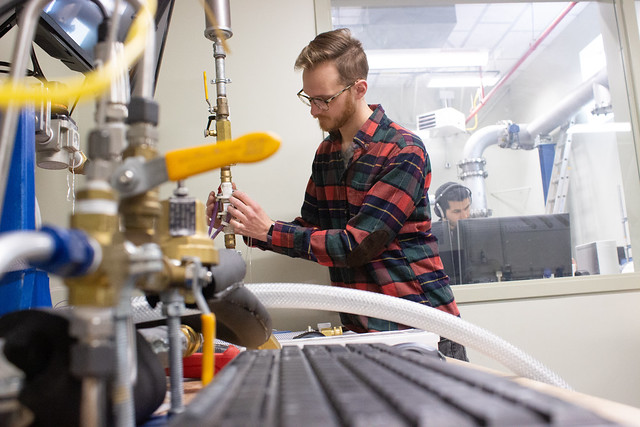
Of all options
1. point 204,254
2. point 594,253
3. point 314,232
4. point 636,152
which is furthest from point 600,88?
point 204,254

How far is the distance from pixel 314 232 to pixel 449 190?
0.82 metres

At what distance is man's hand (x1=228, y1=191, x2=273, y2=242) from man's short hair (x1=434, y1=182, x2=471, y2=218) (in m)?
0.86

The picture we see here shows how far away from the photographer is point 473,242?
2014 mm

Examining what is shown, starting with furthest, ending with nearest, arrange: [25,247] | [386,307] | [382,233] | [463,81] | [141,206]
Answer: [463,81]
[382,233]
[386,307]
[141,206]
[25,247]

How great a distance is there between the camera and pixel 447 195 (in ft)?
6.68

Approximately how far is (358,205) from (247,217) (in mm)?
348

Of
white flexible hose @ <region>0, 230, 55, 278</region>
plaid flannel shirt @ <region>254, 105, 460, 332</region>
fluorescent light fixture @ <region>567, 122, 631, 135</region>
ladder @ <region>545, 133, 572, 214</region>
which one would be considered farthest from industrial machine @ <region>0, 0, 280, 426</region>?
fluorescent light fixture @ <region>567, 122, 631, 135</region>

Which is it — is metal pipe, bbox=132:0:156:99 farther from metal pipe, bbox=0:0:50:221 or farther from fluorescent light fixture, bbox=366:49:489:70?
fluorescent light fixture, bbox=366:49:489:70

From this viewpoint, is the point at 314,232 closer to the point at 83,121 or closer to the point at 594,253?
the point at 83,121

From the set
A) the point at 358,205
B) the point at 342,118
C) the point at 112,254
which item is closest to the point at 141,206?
the point at 112,254

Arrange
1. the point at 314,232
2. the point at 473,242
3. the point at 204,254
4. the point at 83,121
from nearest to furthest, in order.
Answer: the point at 204,254
the point at 314,232
the point at 83,121
the point at 473,242

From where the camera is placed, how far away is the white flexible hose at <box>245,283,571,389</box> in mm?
670

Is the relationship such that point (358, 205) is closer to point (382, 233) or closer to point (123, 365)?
point (382, 233)

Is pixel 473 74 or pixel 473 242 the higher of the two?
pixel 473 74
